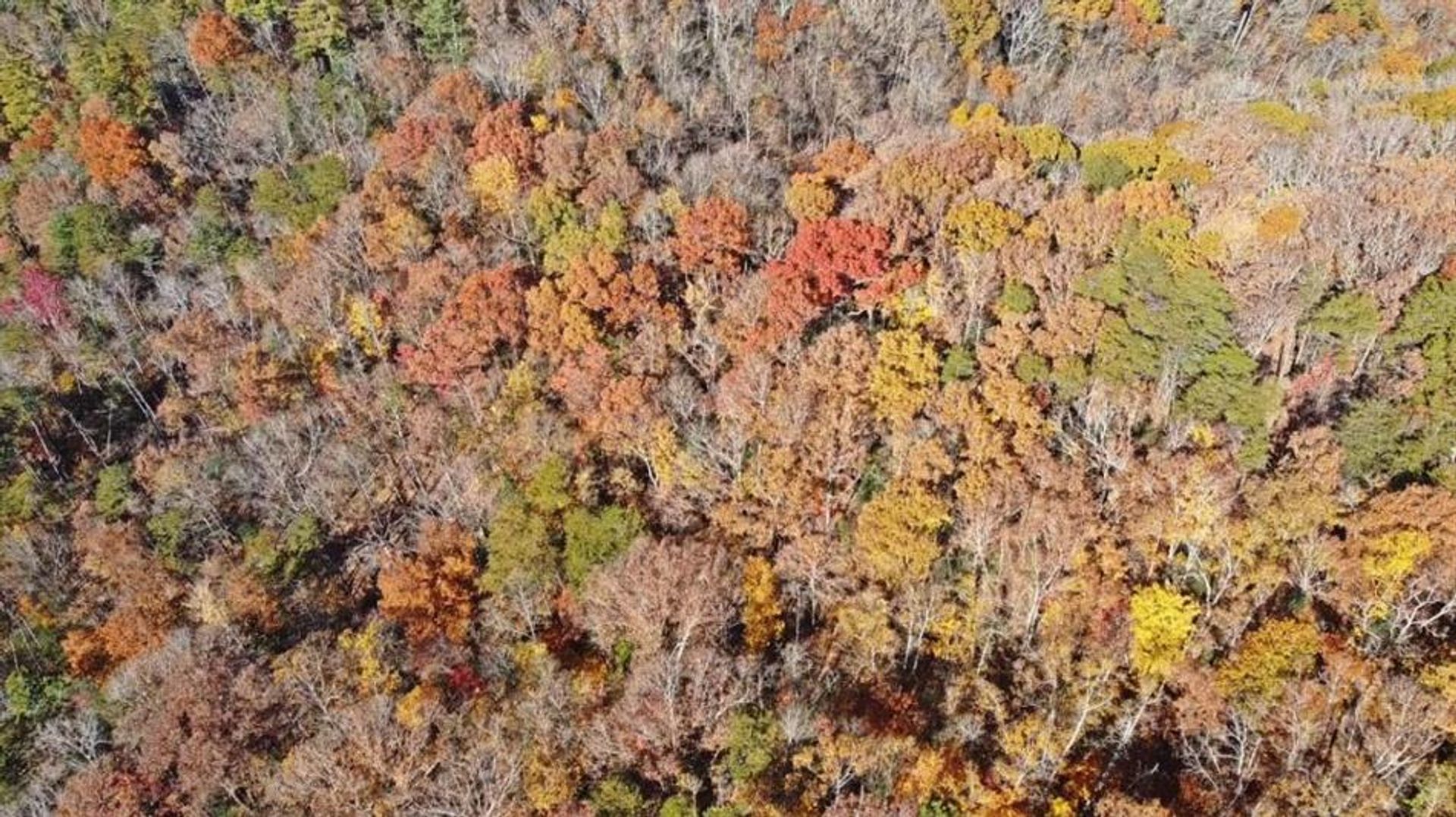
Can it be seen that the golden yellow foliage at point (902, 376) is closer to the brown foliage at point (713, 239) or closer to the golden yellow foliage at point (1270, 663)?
the brown foliage at point (713, 239)

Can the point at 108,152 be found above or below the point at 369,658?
above

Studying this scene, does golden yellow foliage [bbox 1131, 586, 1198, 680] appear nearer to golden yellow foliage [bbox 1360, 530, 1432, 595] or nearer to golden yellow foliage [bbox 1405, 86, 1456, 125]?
golden yellow foliage [bbox 1360, 530, 1432, 595]

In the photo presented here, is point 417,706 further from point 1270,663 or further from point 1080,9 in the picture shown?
point 1080,9

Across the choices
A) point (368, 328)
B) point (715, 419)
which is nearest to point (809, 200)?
point (715, 419)

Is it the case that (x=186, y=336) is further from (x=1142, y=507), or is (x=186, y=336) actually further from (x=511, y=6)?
(x=1142, y=507)

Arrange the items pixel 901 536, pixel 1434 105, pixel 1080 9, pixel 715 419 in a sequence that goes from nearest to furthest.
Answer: pixel 901 536 < pixel 715 419 < pixel 1434 105 < pixel 1080 9

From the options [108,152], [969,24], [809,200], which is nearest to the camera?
[809,200]

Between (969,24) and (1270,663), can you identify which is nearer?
(1270,663)

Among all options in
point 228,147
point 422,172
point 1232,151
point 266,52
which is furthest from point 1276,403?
point 266,52
